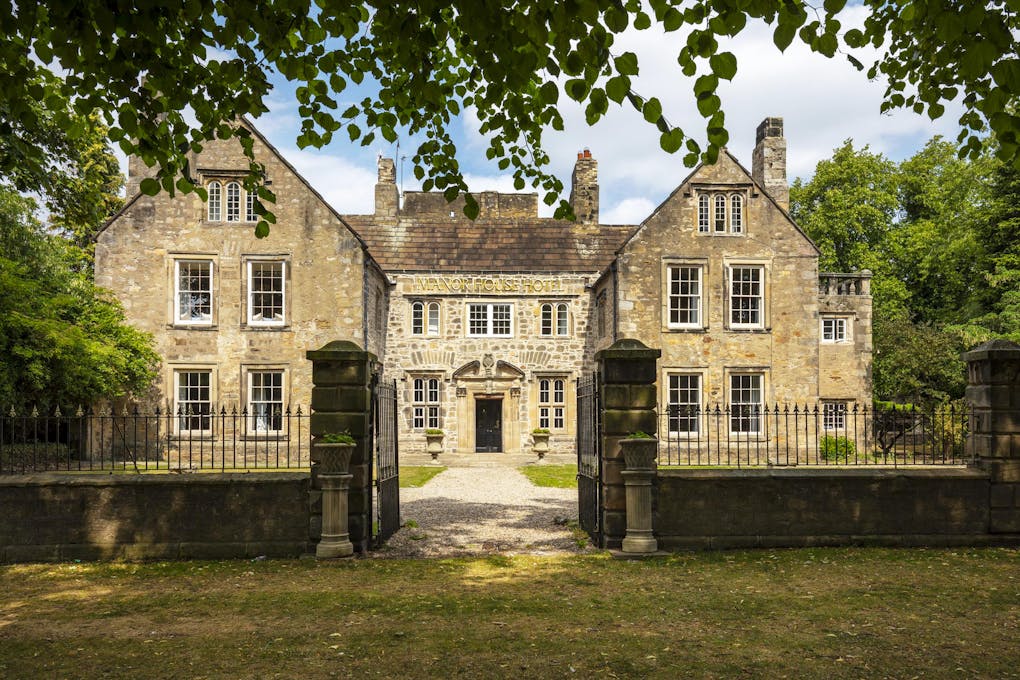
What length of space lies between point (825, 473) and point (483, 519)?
17.6 feet

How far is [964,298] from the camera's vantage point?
116 feet

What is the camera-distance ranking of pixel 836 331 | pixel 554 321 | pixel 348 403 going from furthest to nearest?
pixel 836 331 → pixel 554 321 → pixel 348 403

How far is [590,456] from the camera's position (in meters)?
10.4

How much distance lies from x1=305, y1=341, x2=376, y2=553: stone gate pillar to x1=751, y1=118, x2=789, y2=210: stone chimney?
64.4 ft

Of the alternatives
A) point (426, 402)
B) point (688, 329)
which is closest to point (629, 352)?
point (688, 329)

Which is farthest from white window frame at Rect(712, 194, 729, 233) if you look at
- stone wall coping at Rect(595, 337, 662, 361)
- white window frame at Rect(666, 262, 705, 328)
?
stone wall coping at Rect(595, 337, 662, 361)

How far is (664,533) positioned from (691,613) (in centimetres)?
277

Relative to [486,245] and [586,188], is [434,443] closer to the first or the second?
[486,245]

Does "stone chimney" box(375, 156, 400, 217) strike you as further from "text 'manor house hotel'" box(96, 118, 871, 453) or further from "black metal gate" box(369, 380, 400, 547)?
"black metal gate" box(369, 380, 400, 547)

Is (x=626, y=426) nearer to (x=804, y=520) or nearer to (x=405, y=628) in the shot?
(x=804, y=520)

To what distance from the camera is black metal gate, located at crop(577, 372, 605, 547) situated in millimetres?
9730

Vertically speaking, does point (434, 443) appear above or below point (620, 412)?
below

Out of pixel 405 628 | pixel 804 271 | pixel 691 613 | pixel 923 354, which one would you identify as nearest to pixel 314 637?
pixel 405 628

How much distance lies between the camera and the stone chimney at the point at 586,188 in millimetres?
28844
